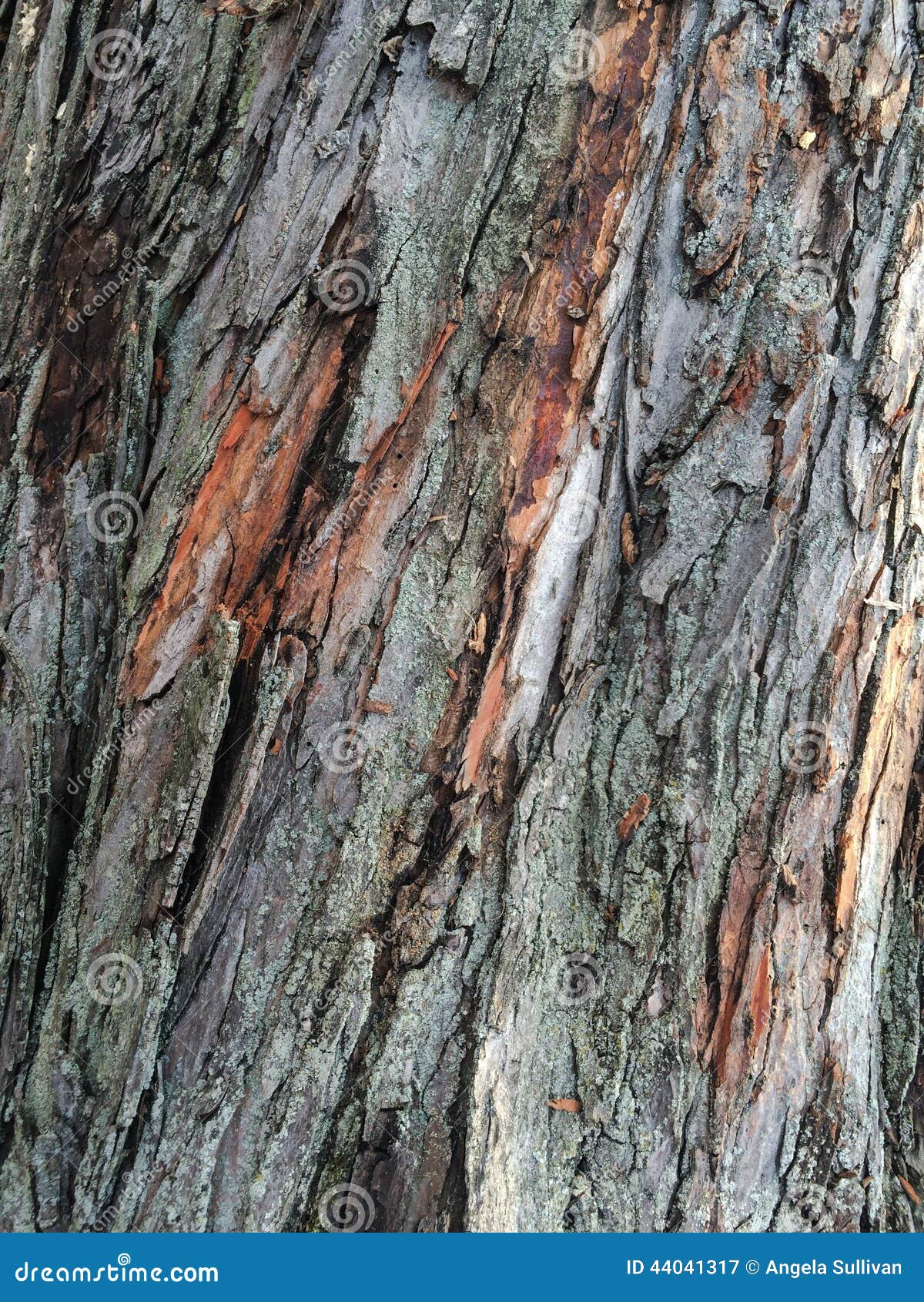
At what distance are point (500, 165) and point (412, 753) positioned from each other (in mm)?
1108

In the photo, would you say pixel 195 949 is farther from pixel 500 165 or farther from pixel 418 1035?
pixel 500 165

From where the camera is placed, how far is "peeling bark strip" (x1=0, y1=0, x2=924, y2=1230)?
1622mm

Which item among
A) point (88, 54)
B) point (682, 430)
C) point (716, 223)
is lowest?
point (682, 430)

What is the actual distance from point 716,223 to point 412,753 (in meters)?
1.14

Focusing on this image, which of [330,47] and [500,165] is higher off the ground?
[330,47]

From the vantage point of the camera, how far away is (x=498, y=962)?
1651mm

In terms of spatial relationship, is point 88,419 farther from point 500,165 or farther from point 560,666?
point 560,666

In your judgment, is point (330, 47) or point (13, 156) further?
point (13, 156)

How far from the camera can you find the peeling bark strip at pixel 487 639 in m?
1.62

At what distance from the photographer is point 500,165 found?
1.67 metres

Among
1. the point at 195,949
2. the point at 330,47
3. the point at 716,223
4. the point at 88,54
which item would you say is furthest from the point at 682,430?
the point at 88,54

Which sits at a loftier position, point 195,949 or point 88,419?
point 88,419

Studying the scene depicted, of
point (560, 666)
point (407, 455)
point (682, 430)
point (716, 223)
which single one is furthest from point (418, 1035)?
point (716, 223)

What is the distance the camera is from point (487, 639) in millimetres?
1672
